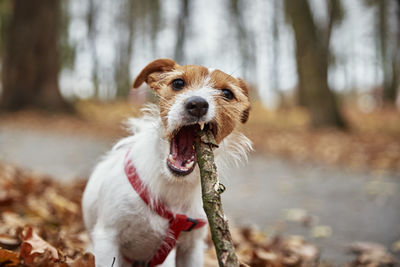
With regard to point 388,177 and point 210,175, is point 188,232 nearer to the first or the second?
point 210,175

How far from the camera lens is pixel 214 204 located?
1.63 meters

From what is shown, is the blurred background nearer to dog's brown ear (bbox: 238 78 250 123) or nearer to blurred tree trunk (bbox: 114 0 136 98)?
dog's brown ear (bbox: 238 78 250 123)

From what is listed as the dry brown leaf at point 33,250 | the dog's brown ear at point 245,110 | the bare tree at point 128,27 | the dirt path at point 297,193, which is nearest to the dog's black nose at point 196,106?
the dog's brown ear at point 245,110

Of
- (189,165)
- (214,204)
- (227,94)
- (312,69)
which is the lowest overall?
(214,204)

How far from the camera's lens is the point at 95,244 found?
2100mm

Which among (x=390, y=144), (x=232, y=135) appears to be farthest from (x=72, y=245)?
(x=390, y=144)

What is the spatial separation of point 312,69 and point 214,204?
10471mm

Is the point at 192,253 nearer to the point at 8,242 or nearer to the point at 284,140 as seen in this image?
the point at 8,242

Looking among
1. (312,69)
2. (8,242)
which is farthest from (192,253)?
(312,69)

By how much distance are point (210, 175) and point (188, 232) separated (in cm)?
65

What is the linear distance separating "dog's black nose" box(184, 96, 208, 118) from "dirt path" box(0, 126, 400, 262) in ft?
5.18

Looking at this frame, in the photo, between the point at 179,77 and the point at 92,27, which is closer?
the point at 179,77

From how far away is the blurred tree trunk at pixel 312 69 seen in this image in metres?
11.0

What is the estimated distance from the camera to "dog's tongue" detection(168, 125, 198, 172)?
2047mm
